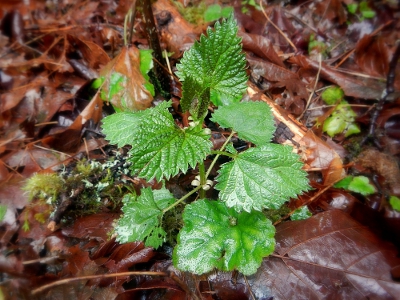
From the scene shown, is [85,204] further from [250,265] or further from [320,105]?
[320,105]

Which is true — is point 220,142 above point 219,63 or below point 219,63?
below

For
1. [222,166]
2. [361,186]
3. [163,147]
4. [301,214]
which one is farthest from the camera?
Result: [361,186]

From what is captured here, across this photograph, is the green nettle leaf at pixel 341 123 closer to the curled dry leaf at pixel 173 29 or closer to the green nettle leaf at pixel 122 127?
the curled dry leaf at pixel 173 29

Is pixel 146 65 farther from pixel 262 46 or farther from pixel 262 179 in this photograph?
pixel 262 179

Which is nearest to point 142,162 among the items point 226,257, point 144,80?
point 226,257

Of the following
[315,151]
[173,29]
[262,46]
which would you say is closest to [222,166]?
[315,151]

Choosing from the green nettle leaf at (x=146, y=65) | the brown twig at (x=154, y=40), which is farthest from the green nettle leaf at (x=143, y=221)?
the brown twig at (x=154, y=40)
